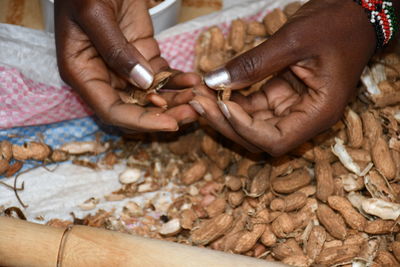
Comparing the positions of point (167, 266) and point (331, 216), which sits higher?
point (167, 266)

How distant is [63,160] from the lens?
2.00 metres

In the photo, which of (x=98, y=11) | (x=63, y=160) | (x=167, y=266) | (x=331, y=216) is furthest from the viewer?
(x=63, y=160)

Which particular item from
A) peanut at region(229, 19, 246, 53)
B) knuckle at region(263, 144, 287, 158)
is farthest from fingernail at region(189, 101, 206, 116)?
peanut at region(229, 19, 246, 53)

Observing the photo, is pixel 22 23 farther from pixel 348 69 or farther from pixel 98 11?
pixel 348 69

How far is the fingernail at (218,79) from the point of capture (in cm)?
149

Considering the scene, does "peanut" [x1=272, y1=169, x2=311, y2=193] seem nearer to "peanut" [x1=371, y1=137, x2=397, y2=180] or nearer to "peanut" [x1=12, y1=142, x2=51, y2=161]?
"peanut" [x1=371, y1=137, x2=397, y2=180]

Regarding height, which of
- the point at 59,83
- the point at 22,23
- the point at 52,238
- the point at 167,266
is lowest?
the point at 167,266

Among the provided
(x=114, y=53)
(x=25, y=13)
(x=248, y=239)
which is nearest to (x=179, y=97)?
(x=114, y=53)

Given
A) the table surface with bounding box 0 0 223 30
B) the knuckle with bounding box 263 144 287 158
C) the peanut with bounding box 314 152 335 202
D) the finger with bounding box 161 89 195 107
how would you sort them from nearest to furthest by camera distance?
1. the knuckle with bounding box 263 144 287 158
2. the finger with bounding box 161 89 195 107
3. the peanut with bounding box 314 152 335 202
4. the table surface with bounding box 0 0 223 30

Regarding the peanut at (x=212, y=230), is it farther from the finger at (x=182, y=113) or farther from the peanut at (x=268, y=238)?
the finger at (x=182, y=113)

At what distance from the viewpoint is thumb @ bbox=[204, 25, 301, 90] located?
147cm

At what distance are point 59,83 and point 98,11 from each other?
21.5 inches

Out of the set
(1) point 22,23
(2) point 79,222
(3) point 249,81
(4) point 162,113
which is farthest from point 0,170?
(3) point 249,81

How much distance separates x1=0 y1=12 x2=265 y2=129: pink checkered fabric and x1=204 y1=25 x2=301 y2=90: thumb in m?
0.67
